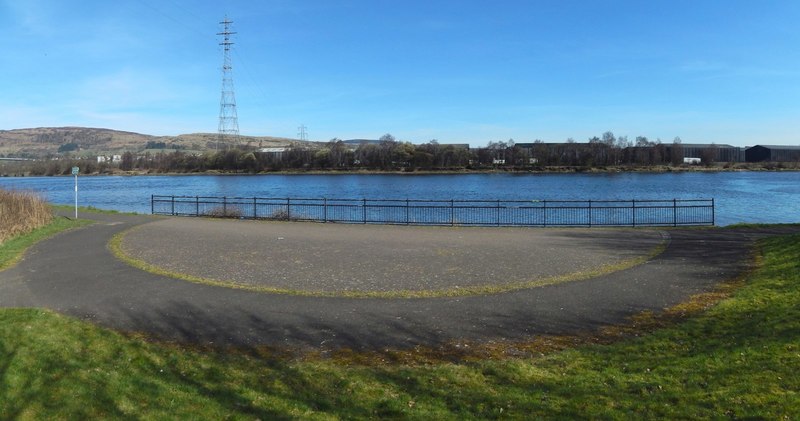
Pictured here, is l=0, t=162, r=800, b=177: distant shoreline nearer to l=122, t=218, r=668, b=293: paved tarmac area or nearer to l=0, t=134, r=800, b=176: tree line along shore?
l=0, t=134, r=800, b=176: tree line along shore

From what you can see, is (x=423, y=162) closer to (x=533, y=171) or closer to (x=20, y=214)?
(x=533, y=171)

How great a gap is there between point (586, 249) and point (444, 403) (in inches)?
458

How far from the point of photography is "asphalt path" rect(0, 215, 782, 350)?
8109 mm

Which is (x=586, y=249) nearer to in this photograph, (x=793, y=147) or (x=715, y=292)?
(x=715, y=292)

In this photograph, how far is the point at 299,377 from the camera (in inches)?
255

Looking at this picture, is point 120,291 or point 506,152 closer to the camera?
point 120,291

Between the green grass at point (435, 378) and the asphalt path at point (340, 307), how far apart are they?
0.62 m

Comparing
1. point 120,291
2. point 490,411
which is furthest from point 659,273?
point 120,291

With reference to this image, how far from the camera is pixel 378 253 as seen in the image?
15.8 metres

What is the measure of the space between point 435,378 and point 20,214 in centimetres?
2161

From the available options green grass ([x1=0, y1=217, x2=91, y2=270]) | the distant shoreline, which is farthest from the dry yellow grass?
the distant shoreline

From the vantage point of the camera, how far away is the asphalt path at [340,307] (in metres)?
8.11

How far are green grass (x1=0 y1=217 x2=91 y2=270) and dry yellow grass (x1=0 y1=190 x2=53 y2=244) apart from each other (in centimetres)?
30

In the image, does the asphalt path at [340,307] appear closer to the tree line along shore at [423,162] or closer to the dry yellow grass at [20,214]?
the dry yellow grass at [20,214]
